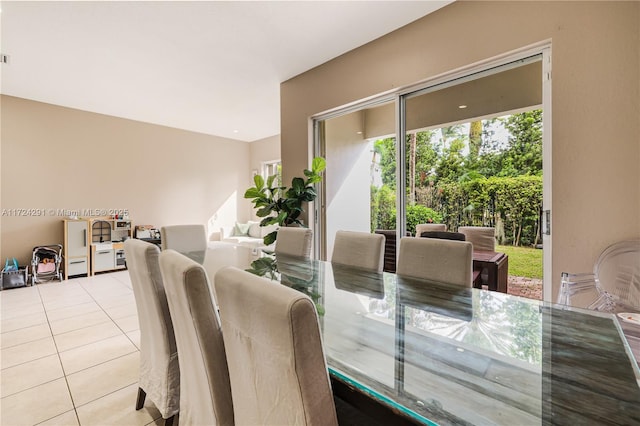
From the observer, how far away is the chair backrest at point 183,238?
298 cm

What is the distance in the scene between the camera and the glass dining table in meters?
0.65

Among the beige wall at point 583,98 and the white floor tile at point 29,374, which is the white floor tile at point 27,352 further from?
the beige wall at point 583,98

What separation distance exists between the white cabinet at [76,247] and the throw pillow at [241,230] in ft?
9.48

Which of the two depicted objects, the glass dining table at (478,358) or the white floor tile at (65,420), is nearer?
the glass dining table at (478,358)

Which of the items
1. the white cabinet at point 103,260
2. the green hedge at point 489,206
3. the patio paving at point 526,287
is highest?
the green hedge at point 489,206

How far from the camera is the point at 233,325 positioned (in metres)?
0.81

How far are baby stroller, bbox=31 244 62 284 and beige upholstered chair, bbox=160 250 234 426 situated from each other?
16.5ft

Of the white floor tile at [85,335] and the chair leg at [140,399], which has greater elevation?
the chair leg at [140,399]

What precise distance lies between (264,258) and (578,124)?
245 cm

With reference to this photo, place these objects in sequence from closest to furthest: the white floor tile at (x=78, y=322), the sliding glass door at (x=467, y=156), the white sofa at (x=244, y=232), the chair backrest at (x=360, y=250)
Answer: the chair backrest at (x=360, y=250)
the sliding glass door at (x=467, y=156)
the white floor tile at (x=78, y=322)
the white sofa at (x=244, y=232)

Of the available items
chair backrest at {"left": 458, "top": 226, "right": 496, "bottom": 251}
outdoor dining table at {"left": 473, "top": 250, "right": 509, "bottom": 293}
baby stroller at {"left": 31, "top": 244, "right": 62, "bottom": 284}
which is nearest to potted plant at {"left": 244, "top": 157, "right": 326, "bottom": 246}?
chair backrest at {"left": 458, "top": 226, "right": 496, "bottom": 251}

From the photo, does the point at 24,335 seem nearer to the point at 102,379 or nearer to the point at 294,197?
the point at 102,379

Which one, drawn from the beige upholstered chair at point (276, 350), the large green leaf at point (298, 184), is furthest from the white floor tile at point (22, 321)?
the beige upholstered chair at point (276, 350)

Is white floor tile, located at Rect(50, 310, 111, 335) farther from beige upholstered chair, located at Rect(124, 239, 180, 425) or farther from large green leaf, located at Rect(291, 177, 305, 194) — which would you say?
large green leaf, located at Rect(291, 177, 305, 194)
